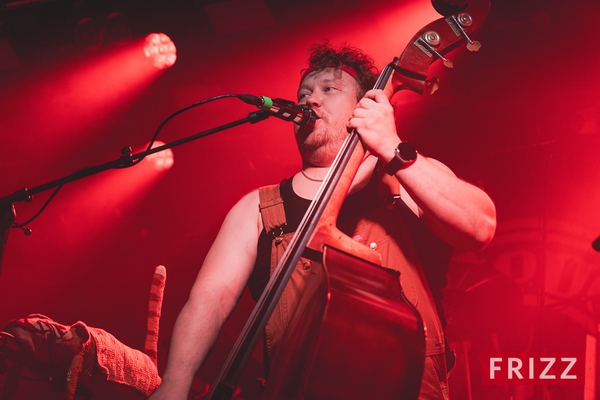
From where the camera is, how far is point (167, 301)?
196 inches

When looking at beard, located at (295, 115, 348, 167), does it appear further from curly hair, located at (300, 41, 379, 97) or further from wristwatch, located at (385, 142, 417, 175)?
wristwatch, located at (385, 142, 417, 175)

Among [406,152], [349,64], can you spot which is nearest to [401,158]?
[406,152]

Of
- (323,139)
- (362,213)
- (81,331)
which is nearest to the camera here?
(362,213)

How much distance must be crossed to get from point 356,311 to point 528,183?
3383 mm

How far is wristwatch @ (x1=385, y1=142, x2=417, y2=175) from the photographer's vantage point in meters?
1.62

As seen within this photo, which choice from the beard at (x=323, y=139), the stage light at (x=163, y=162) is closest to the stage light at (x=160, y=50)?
the stage light at (x=163, y=162)

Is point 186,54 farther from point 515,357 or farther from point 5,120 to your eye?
point 515,357

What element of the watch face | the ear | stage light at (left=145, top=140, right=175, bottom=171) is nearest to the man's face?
the watch face

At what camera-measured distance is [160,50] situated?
15.7 ft

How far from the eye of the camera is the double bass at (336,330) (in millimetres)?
1279

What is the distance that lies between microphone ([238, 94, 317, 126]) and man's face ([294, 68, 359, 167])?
0.29 m

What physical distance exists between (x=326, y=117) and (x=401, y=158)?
80 cm

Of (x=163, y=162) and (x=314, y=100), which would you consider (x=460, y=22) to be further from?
(x=163, y=162)

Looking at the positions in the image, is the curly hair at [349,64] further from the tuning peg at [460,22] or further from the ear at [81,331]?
the ear at [81,331]
